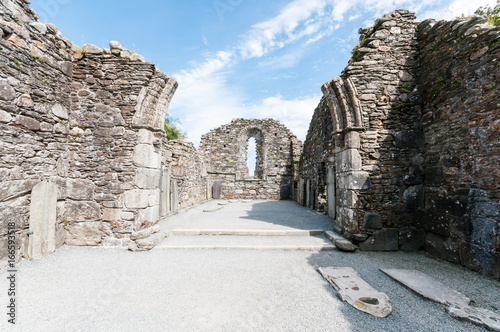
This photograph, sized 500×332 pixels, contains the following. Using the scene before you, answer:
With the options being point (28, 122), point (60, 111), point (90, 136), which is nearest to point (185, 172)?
point (90, 136)

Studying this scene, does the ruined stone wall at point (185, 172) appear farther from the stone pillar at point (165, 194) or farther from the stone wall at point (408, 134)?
the stone wall at point (408, 134)

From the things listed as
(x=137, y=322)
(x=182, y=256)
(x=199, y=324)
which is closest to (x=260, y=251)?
(x=182, y=256)

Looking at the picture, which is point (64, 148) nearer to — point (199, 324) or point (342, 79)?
point (199, 324)

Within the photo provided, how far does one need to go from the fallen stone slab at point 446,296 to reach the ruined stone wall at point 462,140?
1042 millimetres

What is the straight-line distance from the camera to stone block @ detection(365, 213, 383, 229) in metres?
4.57

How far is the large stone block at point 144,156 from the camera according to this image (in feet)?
15.2

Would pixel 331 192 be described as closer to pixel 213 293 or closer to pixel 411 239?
pixel 411 239

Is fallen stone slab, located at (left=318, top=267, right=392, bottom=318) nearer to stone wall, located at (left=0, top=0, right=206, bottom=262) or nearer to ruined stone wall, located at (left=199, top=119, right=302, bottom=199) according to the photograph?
stone wall, located at (left=0, top=0, right=206, bottom=262)

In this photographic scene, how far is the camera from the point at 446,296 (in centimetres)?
280

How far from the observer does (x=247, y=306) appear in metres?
2.66

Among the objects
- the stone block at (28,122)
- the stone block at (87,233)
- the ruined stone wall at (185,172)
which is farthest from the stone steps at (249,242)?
the ruined stone wall at (185,172)

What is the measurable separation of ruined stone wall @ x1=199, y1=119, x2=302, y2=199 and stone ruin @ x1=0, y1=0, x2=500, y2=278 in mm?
10822

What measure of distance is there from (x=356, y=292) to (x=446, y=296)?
114 centimetres

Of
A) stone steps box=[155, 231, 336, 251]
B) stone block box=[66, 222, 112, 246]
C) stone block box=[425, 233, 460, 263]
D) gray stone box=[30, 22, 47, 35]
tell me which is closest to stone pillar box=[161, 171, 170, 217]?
stone steps box=[155, 231, 336, 251]
